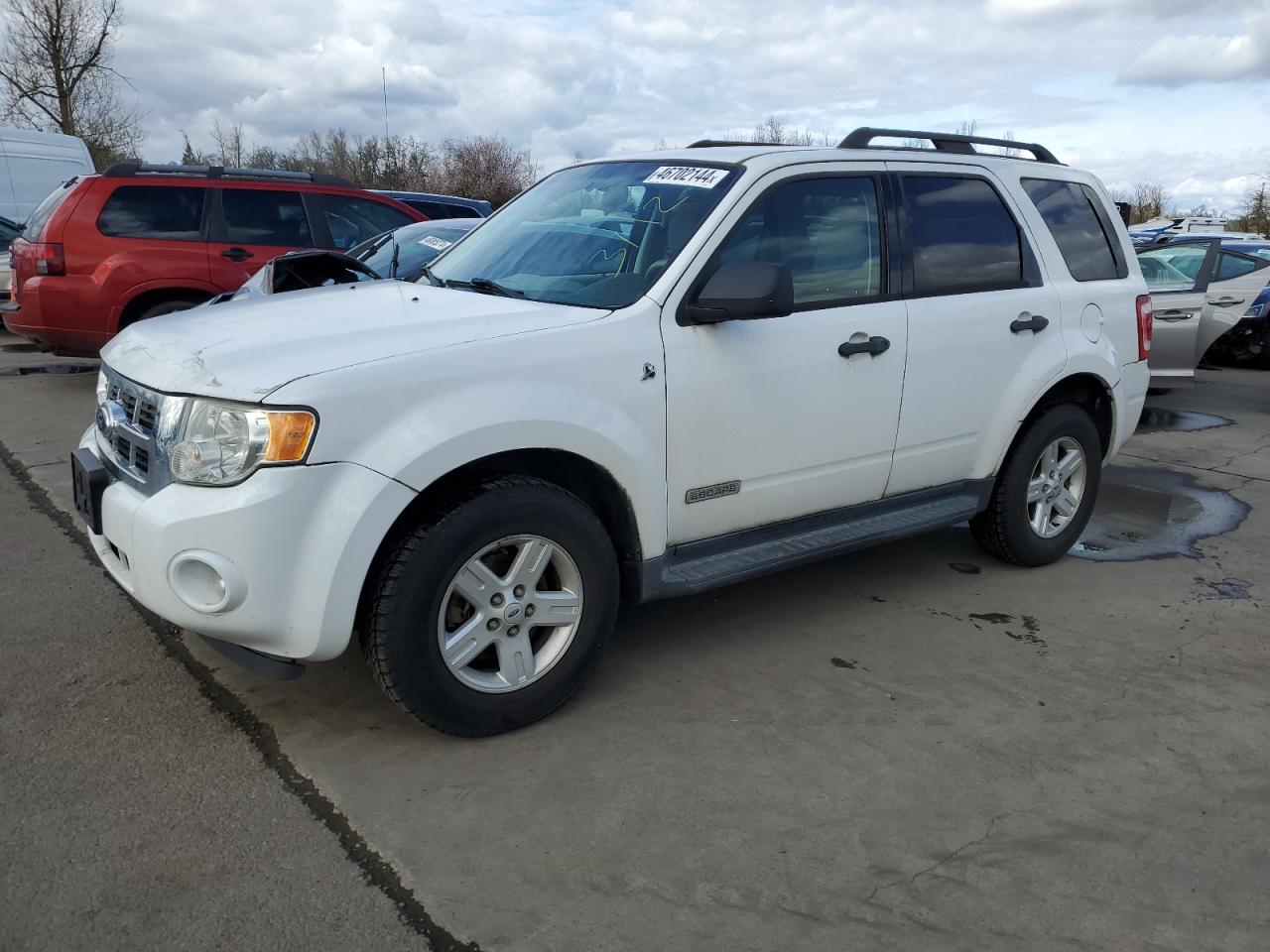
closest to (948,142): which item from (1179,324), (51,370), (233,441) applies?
(233,441)

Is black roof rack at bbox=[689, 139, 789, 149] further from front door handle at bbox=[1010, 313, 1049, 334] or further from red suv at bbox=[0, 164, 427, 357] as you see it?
red suv at bbox=[0, 164, 427, 357]

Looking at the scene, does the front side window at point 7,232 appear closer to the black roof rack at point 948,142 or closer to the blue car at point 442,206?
the blue car at point 442,206

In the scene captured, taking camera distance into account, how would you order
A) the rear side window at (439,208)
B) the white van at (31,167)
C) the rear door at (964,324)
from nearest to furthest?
the rear door at (964,324), the white van at (31,167), the rear side window at (439,208)

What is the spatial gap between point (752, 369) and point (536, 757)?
4.83 feet

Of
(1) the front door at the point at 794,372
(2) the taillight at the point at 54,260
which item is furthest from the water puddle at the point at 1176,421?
(2) the taillight at the point at 54,260

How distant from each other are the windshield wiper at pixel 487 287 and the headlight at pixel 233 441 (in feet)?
3.74

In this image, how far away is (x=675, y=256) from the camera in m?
3.57

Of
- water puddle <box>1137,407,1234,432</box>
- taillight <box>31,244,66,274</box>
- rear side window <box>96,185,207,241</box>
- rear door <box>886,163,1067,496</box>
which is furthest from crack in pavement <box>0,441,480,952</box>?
water puddle <box>1137,407,1234,432</box>

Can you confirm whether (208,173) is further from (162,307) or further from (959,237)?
(959,237)

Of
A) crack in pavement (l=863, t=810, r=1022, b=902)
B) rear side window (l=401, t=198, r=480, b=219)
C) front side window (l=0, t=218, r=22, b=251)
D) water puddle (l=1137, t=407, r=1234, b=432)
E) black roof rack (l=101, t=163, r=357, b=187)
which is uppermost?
black roof rack (l=101, t=163, r=357, b=187)

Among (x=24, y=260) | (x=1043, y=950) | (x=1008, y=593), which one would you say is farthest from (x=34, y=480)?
(x=1043, y=950)

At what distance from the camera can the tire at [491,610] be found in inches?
117

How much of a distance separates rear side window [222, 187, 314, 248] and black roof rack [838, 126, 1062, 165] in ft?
20.1

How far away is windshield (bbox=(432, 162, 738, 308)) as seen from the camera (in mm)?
3623
